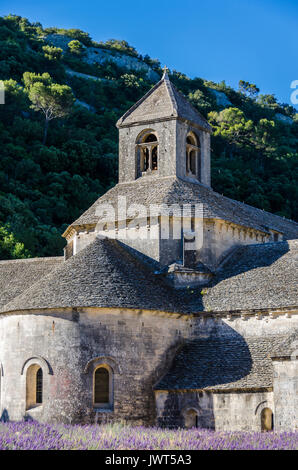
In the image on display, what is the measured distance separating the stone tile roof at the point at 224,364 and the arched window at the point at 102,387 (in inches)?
73.9

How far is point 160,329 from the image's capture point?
30.2m

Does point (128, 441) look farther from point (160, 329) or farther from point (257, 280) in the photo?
point (257, 280)

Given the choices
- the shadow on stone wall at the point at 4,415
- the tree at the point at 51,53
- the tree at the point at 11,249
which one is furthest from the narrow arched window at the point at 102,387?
the tree at the point at 51,53

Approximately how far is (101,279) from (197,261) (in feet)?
16.6

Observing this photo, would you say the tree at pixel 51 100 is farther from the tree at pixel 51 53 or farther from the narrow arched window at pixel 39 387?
the narrow arched window at pixel 39 387

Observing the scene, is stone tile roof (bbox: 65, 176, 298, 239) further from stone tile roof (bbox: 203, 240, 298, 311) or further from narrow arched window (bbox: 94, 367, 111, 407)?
narrow arched window (bbox: 94, 367, 111, 407)

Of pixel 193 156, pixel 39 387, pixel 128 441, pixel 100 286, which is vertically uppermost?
pixel 193 156

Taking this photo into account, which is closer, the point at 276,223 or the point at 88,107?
the point at 276,223

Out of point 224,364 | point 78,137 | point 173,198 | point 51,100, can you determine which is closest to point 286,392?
point 224,364

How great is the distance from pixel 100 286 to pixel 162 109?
11.5 meters

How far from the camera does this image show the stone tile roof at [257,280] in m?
30.0

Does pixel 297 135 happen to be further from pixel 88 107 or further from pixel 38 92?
pixel 38 92

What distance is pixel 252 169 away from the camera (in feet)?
282
